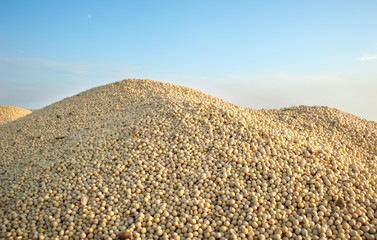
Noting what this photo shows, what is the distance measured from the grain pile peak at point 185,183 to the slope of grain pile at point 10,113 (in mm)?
10825

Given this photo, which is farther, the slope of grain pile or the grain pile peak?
the slope of grain pile

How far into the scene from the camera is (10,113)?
1667cm

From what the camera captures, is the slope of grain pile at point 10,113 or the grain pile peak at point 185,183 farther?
the slope of grain pile at point 10,113

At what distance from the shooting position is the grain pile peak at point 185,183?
11.2ft

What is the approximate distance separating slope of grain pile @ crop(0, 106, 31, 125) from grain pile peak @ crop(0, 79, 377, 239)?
10.8m

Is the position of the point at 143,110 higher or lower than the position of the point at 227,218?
higher

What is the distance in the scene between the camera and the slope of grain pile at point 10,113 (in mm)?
15478

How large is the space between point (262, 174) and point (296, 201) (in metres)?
0.69

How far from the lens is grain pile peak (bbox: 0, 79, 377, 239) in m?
3.43

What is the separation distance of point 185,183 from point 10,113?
17.3m

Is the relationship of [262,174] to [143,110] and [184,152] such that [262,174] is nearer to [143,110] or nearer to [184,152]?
[184,152]

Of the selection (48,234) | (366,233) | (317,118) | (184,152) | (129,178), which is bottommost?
(48,234)

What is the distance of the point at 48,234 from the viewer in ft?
11.3

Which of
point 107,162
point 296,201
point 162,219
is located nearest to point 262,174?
point 296,201
